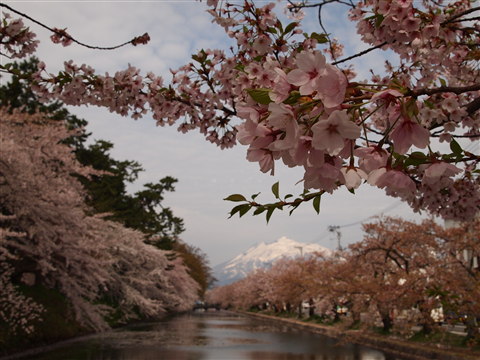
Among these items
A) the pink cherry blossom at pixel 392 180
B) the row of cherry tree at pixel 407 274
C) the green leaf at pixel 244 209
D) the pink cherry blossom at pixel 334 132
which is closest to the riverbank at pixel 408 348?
the row of cherry tree at pixel 407 274

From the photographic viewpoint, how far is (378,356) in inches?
576

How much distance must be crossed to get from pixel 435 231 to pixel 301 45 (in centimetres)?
1574

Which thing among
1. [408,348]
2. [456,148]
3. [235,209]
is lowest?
[408,348]

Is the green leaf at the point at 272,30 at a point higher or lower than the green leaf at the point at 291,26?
higher

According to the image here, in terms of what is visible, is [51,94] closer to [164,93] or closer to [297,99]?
[164,93]

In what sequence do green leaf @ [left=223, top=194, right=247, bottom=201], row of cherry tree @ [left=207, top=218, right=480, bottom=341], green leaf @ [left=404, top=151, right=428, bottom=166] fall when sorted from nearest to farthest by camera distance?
1. green leaf @ [left=404, top=151, right=428, bottom=166]
2. green leaf @ [left=223, top=194, right=247, bottom=201]
3. row of cherry tree @ [left=207, top=218, right=480, bottom=341]

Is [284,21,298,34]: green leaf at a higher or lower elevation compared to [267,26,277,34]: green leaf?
lower

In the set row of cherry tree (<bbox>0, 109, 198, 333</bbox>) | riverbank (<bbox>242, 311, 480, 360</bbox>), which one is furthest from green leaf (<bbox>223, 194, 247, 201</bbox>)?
riverbank (<bbox>242, 311, 480, 360</bbox>)

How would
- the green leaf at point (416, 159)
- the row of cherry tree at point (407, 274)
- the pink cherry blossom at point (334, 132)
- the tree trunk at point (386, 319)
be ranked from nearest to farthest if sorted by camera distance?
the pink cherry blossom at point (334, 132), the green leaf at point (416, 159), the row of cherry tree at point (407, 274), the tree trunk at point (386, 319)

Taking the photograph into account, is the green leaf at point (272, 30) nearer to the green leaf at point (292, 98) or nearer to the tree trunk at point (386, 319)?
the green leaf at point (292, 98)

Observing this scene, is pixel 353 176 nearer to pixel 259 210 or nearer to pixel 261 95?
pixel 261 95

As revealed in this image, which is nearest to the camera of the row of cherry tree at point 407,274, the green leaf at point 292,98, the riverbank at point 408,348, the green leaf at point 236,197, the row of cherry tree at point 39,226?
the green leaf at point 292,98

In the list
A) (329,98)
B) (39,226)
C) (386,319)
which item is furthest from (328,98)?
(386,319)

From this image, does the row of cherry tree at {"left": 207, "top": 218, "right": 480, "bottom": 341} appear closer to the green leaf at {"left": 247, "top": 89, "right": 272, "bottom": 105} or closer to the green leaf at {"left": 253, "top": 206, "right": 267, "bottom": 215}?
the green leaf at {"left": 253, "top": 206, "right": 267, "bottom": 215}
